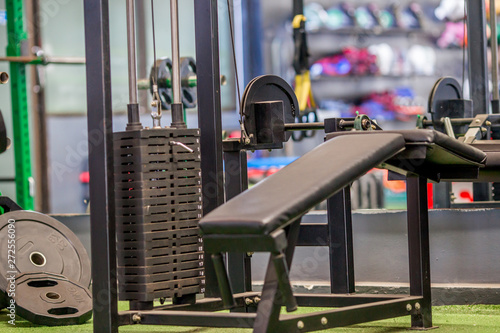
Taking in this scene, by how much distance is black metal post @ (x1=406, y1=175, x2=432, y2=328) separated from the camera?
2.21 m

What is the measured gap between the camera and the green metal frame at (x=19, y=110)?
434 cm

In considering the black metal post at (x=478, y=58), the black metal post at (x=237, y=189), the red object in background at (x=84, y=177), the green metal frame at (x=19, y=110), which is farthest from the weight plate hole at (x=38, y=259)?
the red object in background at (x=84, y=177)

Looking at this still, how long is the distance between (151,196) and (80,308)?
0.77 m

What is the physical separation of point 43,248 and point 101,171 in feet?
3.30

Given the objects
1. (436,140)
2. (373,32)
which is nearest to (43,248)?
(436,140)

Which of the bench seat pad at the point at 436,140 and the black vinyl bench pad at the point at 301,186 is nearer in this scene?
the black vinyl bench pad at the point at 301,186

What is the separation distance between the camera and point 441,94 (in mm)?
3469

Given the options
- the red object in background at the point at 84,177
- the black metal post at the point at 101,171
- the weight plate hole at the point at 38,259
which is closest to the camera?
the black metal post at the point at 101,171

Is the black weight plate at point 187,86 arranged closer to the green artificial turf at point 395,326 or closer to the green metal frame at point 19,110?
the green metal frame at point 19,110

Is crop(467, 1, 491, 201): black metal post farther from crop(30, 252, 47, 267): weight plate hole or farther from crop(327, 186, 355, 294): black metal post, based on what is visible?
crop(30, 252, 47, 267): weight plate hole

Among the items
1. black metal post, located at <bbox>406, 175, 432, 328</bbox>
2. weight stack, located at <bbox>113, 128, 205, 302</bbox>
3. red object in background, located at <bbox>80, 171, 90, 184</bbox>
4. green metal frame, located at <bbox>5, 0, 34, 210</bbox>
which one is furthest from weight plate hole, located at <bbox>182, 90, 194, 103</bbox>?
red object in background, located at <bbox>80, 171, 90, 184</bbox>

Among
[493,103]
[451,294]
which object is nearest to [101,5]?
[451,294]

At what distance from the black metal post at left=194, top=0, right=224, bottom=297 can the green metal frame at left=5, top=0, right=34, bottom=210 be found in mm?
2308

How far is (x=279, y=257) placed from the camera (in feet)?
5.06
